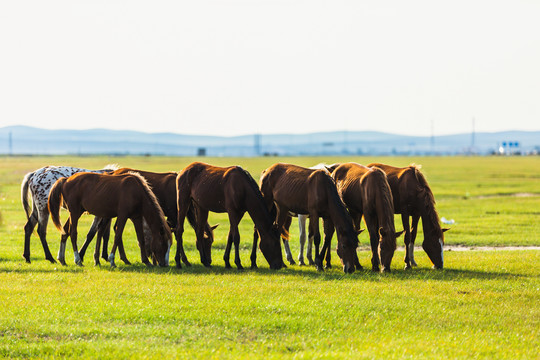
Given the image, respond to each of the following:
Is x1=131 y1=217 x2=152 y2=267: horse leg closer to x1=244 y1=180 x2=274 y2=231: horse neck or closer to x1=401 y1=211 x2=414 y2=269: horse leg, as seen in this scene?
x1=244 y1=180 x2=274 y2=231: horse neck

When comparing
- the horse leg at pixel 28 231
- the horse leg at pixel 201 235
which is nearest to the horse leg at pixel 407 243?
the horse leg at pixel 201 235

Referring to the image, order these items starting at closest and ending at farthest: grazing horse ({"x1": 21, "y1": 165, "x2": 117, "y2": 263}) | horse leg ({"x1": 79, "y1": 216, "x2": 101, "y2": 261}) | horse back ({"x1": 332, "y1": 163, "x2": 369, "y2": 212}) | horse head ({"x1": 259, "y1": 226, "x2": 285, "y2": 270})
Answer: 1. horse head ({"x1": 259, "y1": 226, "x2": 285, "y2": 270})
2. horse back ({"x1": 332, "y1": 163, "x2": 369, "y2": 212})
3. horse leg ({"x1": 79, "y1": 216, "x2": 101, "y2": 261})
4. grazing horse ({"x1": 21, "y1": 165, "x2": 117, "y2": 263})

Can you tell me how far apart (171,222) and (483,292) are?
25.4 feet

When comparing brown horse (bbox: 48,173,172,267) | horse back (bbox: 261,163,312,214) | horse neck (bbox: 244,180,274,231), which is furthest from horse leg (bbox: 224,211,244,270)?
brown horse (bbox: 48,173,172,267)

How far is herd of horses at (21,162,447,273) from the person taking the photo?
1484 cm

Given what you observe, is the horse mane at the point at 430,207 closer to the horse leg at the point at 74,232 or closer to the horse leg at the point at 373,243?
the horse leg at the point at 373,243

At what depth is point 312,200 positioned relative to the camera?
15.1m

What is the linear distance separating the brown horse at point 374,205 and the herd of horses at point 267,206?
0.8 inches

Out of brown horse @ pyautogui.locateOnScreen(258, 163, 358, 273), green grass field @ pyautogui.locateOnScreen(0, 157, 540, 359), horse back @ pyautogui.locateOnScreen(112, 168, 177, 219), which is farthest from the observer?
horse back @ pyautogui.locateOnScreen(112, 168, 177, 219)

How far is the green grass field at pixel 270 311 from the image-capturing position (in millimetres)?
9125

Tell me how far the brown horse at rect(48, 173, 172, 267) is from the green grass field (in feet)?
2.47

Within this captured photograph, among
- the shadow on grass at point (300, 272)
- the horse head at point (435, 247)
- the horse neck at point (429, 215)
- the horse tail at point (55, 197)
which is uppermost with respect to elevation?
the horse tail at point (55, 197)

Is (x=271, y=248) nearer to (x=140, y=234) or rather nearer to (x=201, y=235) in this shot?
(x=201, y=235)

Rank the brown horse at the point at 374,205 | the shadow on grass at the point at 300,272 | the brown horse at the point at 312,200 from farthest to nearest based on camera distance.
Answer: the brown horse at the point at 312,200, the brown horse at the point at 374,205, the shadow on grass at the point at 300,272
